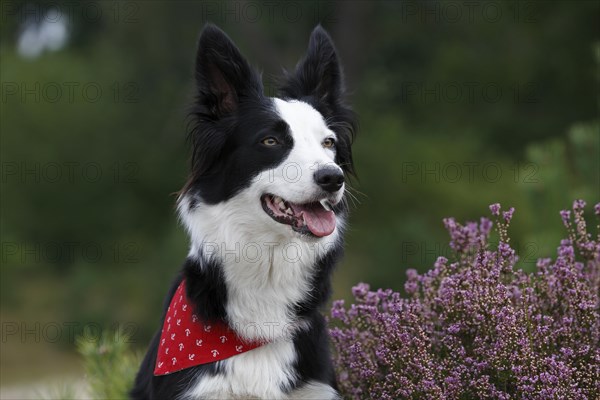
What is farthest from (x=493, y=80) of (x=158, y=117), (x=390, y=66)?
(x=158, y=117)

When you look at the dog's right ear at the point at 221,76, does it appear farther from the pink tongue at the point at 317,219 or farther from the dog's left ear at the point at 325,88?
the pink tongue at the point at 317,219

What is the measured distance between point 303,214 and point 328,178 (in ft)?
0.76

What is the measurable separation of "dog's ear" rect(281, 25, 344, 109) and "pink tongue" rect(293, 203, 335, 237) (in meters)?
0.70

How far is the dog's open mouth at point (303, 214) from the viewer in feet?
11.0

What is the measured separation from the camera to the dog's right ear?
3467 millimetres

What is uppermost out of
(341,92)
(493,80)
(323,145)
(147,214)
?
(493,80)

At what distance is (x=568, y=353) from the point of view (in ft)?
11.2

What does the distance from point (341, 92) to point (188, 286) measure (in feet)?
4.20

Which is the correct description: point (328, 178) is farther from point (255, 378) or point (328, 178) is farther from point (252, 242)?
point (255, 378)

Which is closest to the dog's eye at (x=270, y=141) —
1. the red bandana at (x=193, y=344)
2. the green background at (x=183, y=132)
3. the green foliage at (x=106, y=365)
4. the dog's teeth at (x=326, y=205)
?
the dog's teeth at (x=326, y=205)

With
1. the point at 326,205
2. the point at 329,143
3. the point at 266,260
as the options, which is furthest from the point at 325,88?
the point at 266,260

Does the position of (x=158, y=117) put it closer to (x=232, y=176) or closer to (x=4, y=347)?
(x=4, y=347)

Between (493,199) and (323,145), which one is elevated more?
(493,199)

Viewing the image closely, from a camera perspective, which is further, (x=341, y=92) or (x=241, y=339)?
(x=341, y=92)
